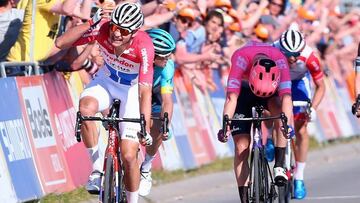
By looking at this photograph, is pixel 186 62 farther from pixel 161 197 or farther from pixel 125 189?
pixel 125 189

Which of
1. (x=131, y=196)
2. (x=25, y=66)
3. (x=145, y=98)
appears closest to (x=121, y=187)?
(x=131, y=196)

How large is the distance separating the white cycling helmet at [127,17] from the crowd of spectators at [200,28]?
839 mm

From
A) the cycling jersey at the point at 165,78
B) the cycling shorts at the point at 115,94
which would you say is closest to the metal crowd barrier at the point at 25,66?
the cycling jersey at the point at 165,78

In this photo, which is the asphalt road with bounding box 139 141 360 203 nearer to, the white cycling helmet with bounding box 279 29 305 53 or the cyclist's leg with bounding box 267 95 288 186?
the cyclist's leg with bounding box 267 95 288 186

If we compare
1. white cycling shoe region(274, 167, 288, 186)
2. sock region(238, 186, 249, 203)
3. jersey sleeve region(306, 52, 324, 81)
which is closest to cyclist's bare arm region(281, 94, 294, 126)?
white cycling shoe region(274, 167, 288, 186)

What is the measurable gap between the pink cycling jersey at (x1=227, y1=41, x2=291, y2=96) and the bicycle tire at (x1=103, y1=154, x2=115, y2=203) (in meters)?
1.75

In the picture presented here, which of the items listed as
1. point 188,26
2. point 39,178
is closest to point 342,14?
point 188,26

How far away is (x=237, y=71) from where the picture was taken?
11.6 metres

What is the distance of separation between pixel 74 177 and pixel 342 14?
13.2 m

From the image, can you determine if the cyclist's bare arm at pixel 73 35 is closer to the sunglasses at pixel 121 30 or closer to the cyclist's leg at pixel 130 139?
the sunglasses at pixel 121 30

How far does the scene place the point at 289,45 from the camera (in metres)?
12.9

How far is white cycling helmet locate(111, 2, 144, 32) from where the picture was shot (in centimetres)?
1024

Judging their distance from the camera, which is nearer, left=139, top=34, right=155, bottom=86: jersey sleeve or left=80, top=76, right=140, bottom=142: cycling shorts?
left=139, top=34, right=155, bottom=86: jersey sleeve

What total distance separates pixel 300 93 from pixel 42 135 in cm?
331
